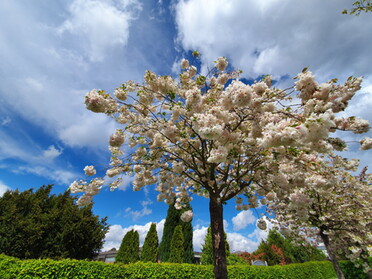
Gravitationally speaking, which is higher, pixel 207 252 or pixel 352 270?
pixel 207 252

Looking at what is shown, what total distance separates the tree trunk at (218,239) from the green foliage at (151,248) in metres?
10.8

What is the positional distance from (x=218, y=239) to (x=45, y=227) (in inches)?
337

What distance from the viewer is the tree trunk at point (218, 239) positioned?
4.47m

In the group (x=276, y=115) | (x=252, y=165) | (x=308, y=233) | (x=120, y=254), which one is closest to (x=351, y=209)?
(x=308, y=233)

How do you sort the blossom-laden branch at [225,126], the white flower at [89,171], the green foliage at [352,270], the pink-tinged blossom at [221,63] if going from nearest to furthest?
the blossom-laden branch at [225,126] → the white flower at [89,171] → the pink-tinged blossom at [221,63] → the green foliage at [352,270]

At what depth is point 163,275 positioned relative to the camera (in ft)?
26.4

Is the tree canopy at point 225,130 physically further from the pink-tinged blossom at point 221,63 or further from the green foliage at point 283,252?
the green foliage at point 283,252

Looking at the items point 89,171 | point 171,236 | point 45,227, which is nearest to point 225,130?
point 89,171

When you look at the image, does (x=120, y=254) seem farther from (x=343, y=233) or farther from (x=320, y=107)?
(x=320, y=107)

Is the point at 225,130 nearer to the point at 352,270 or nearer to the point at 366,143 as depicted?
the point at 366,143

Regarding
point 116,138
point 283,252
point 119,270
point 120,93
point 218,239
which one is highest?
point 120,93

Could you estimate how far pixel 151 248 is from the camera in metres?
13.7

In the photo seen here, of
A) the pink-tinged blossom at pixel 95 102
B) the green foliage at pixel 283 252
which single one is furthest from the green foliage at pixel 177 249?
the green foliage at pixel 283 252

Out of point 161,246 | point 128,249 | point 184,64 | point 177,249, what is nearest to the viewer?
point 184,64
